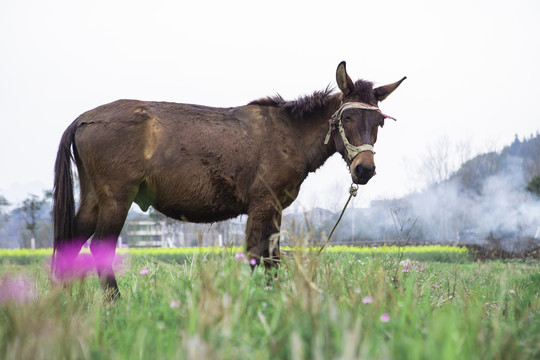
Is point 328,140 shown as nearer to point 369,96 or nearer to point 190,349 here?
point 369,96

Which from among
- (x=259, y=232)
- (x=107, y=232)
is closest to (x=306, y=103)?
(x=259, y=232)

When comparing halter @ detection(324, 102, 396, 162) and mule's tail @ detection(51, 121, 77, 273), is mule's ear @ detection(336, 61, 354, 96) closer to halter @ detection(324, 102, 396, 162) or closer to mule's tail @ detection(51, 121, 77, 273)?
halter @ detection(324, 102, 396, 162)

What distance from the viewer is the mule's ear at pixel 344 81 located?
15.1 feet

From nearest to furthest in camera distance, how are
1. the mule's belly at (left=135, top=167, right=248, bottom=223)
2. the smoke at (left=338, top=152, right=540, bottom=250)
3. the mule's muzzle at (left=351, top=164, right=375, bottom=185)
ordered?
the mule's muzzle at (left=351, top=164, right=375, bottom=185) < the mule's belly at (left=135, top=167, right=248, bottom=223) < the smoke at (left=338, top=152, right=540, bottom=250)

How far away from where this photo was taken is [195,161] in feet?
15.0

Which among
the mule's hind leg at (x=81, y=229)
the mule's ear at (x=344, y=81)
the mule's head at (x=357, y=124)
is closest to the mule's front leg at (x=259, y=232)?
the mule's head at (x=357, y=124)

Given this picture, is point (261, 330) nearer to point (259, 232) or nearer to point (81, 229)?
point (259, 232)

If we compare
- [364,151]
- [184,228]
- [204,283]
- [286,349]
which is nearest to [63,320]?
[204,283]

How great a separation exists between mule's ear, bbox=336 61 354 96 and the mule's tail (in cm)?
274

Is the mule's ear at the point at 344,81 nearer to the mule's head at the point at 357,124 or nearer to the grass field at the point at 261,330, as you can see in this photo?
the mule's head at the point at 357,124

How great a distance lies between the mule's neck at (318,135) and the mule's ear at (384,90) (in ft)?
1.31

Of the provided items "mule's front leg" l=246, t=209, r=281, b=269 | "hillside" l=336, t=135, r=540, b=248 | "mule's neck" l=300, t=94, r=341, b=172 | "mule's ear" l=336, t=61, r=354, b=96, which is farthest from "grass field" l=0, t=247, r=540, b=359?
"hillside" l=336, t=135, r=540, b=248

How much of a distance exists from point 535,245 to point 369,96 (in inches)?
608

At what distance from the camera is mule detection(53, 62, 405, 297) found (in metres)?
4.41
